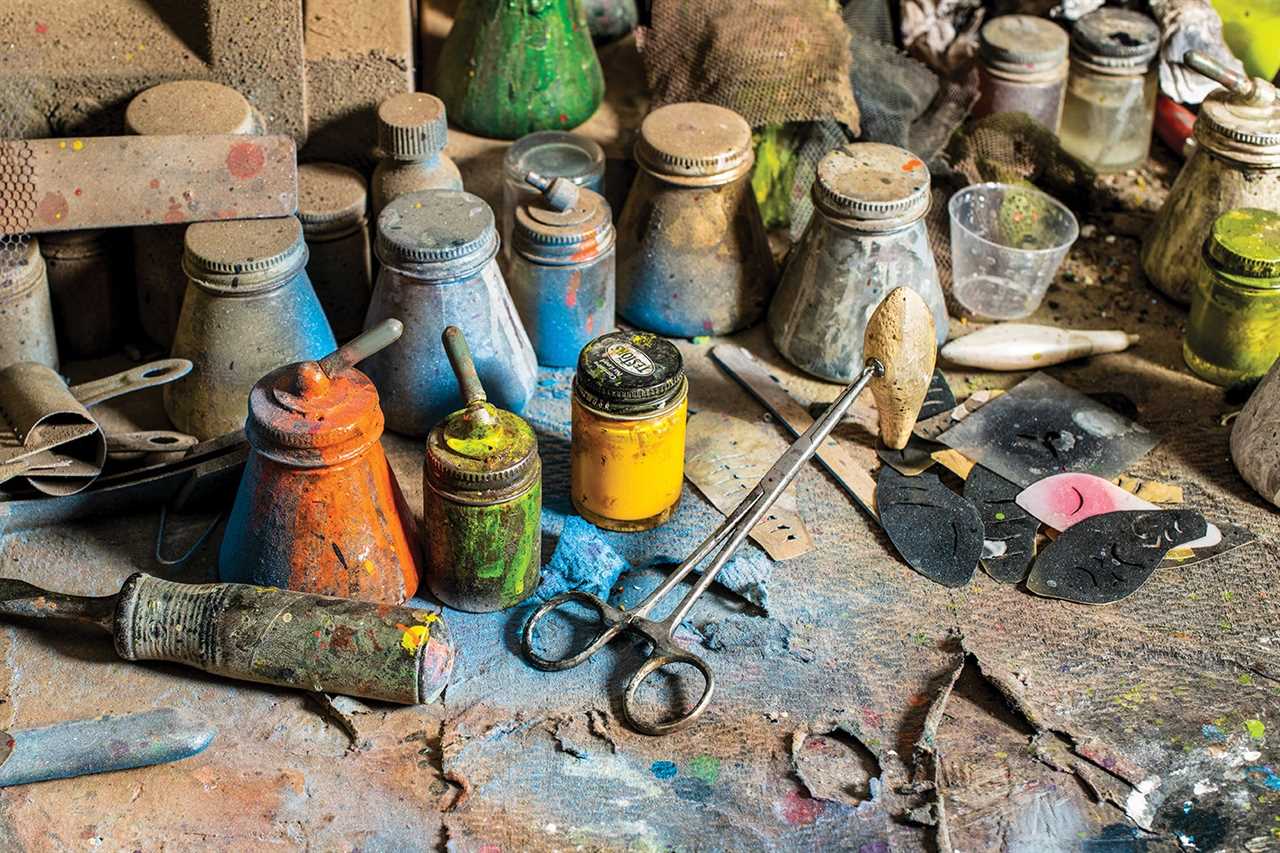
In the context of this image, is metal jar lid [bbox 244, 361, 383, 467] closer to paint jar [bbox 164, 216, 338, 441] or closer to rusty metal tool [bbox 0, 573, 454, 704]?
rusty metal tool [bbox 0, 573, 454, 704]

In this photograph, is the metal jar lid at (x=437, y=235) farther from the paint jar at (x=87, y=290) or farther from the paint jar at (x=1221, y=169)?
the paint jar at (x=1221, y=169)

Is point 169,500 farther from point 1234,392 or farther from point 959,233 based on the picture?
point 1234,392

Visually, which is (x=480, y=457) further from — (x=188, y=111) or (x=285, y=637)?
(x=188, y=111)

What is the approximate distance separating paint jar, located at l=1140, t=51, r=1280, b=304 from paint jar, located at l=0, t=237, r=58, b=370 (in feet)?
6.92

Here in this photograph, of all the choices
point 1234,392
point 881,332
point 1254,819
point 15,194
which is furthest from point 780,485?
point 15,194

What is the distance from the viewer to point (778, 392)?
8.80ft

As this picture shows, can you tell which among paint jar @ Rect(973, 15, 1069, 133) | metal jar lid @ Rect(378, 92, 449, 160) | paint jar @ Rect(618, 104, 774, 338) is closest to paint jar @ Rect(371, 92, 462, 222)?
metal jar lid @ Rect(378, 92, 449, 160)

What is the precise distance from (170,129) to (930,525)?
1.48 m

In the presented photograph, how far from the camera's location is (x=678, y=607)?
85.9 inches

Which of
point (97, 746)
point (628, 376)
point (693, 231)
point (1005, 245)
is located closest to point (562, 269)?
point (693, 231)

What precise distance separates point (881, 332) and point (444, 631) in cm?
87

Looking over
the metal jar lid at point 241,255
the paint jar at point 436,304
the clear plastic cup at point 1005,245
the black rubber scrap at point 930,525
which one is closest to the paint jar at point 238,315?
the metal jar lid at point 241,255

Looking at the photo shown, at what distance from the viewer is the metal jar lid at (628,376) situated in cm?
223

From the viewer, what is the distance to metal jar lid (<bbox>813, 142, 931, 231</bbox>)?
8.28 feet
